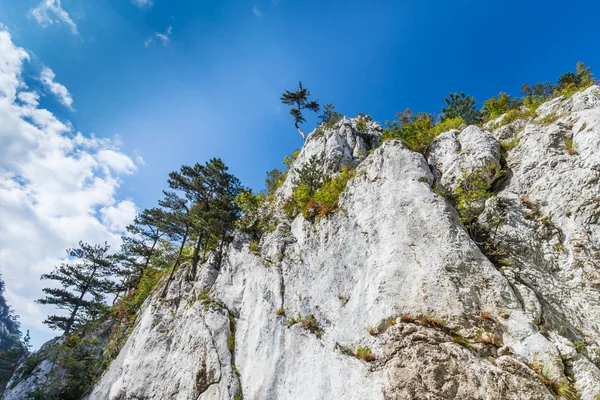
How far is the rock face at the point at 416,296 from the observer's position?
8430 mm

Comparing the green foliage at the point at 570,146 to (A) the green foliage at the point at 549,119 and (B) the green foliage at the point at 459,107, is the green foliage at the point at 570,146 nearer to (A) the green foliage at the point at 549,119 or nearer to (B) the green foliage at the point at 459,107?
(A) the green foliage at the point at 549,119

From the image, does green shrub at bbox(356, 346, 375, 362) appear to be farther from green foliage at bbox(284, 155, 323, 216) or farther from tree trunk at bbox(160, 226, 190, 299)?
tree trunk at bbox(160, 226, 190, 299)

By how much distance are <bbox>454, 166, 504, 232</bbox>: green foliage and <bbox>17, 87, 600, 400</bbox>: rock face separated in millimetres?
384

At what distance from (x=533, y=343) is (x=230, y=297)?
53.2ft

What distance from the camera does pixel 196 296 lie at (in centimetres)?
2167

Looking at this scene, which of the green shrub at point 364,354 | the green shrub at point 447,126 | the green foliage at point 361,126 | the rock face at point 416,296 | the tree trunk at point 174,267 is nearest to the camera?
the rock face at point 416,296

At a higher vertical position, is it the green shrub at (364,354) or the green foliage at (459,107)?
the green foliage at (459,107)

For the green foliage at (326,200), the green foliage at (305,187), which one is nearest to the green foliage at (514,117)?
the green foliage at (326,200)

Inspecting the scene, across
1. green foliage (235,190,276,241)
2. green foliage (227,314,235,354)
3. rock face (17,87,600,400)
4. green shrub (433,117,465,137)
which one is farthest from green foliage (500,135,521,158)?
green foliage (227,314,235,354)

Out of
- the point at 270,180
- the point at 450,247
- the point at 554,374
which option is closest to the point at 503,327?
the point at 554,374

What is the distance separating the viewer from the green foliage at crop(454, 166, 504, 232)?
13.7 m

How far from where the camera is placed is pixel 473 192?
1416cm

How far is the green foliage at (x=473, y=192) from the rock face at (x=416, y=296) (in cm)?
38

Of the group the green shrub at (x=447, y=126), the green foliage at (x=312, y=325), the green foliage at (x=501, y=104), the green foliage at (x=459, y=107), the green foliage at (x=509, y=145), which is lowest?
the green foliage at (x=312, y=325)
